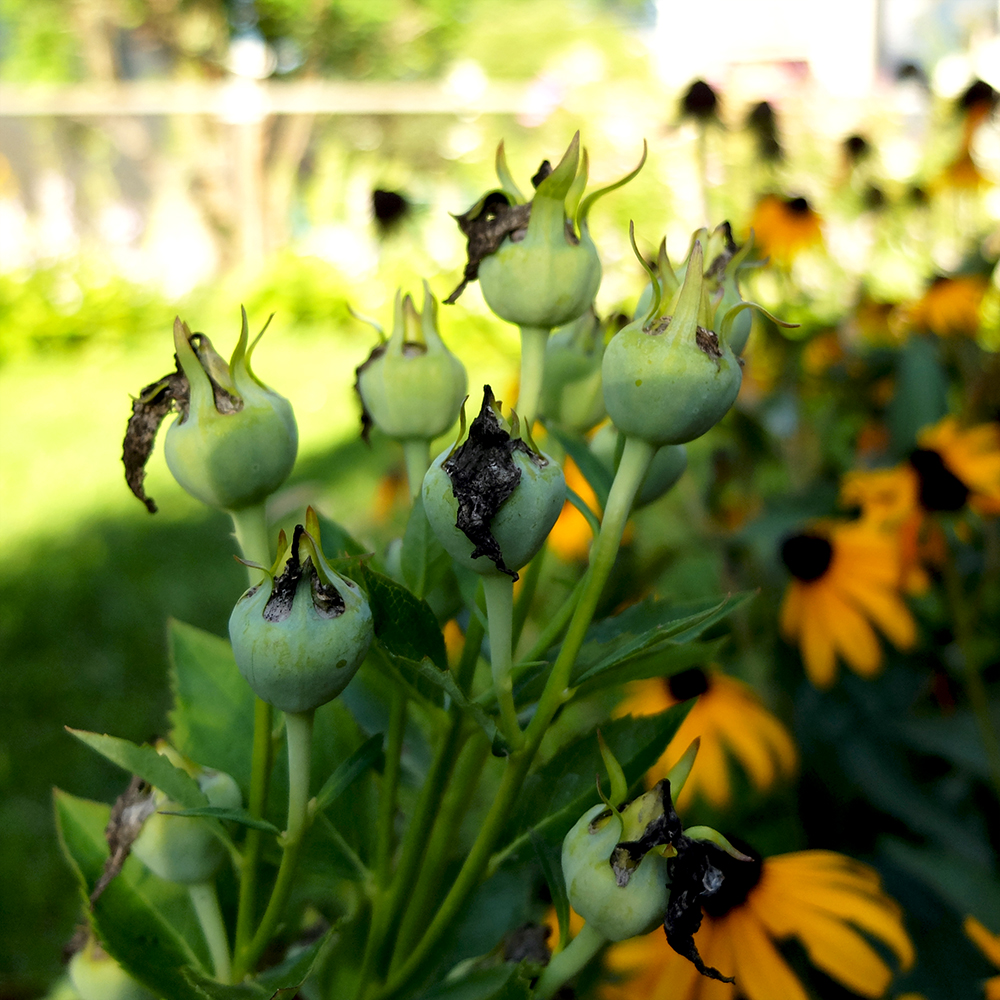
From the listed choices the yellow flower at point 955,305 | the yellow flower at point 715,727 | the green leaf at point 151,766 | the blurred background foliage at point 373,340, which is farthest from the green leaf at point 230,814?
the yellow flower at point 955,305

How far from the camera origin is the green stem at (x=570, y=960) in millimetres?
329

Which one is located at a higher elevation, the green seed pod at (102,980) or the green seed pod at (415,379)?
the green seed pod at (415,379)

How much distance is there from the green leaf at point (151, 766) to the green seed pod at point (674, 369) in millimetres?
181

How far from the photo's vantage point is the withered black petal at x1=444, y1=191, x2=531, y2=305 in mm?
350

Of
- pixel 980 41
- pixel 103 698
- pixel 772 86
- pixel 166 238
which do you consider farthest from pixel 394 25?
pixel 103 698

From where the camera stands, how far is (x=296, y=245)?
5523 millimetres

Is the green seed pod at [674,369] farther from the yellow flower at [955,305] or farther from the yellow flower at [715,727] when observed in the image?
the yellow flower at [955,305]

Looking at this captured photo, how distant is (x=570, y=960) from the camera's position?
342 mm

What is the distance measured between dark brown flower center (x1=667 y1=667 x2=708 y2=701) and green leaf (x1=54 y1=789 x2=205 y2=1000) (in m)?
0.52

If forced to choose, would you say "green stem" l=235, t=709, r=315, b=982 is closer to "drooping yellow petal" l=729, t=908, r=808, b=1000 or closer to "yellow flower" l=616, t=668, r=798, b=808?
"drooping yellow petal" l=729, t=908, r=808, b=1000

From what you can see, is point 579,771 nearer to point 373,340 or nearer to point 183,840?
point 183,840

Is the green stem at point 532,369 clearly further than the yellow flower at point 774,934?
No

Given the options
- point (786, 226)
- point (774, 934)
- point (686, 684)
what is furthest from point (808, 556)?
point (786, 226)

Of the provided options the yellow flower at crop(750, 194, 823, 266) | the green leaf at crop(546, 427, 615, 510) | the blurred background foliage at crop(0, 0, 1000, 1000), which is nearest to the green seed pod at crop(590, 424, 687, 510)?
the green leaf at crop(546, 427, 615, 510)
